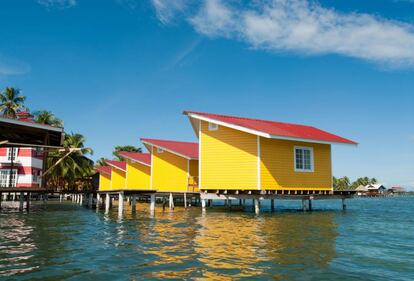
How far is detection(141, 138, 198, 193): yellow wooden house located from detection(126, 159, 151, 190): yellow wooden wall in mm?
4838

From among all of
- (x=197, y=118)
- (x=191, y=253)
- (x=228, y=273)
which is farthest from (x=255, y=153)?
(x=228, y=273)

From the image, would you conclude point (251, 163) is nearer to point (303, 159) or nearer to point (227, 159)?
point (227, 159)

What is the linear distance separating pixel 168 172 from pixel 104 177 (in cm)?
2475

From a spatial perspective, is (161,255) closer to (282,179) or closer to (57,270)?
→ (57,270)

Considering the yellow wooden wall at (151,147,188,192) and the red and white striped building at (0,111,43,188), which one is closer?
the yellow wooden wall at (151,147,188,192)

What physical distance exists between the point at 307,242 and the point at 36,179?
42389 millimetres

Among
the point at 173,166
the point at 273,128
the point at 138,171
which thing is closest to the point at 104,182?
the point at 138,171

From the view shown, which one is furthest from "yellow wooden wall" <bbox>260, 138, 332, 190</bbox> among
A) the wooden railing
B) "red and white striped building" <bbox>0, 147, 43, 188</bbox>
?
"red and white striped building" <bbox>0, 147, 43, 188</bbox>

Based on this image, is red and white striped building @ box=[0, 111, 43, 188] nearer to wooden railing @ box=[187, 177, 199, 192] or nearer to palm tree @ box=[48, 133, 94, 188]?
palm tree @ box=[48, 133, 94, 188]

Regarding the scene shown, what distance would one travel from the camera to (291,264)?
8.05m

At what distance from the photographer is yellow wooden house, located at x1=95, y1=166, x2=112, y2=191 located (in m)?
49.5

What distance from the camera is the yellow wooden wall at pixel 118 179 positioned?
4334cm

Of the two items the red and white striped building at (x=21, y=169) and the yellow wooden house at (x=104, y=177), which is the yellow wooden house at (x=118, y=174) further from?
the red and white striped building at (x=21, y=169)

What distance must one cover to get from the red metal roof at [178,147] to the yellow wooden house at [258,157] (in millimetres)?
4520
